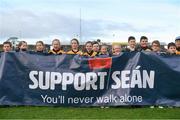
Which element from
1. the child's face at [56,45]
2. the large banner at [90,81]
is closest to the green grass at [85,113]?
the large banner at [90,81]

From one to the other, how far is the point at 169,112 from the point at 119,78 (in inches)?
63.1

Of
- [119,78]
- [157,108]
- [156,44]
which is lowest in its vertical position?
[157,108]

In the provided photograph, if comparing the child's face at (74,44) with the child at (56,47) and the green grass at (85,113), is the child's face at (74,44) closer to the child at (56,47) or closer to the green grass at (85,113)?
the child at (56,47)

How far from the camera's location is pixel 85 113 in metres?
10.9

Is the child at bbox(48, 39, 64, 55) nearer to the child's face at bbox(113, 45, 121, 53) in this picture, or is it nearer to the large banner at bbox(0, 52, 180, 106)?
the large banner at bbox(0, 52, 180, 106)

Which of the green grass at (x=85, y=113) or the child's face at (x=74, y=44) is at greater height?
the child's face at (x=74, y=44)

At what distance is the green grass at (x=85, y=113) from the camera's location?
1040cm

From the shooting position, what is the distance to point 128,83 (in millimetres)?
11781

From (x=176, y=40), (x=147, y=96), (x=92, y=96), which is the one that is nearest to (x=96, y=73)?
(x=92, y=96)

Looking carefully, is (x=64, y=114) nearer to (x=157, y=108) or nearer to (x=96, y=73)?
(x=96, y=73)

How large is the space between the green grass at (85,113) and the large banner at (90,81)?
1.03ft

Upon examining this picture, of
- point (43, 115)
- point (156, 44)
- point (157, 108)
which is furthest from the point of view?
point (156, 44)

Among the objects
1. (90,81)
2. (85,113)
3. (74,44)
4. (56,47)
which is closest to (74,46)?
(74,44)

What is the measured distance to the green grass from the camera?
1040 centimetres
